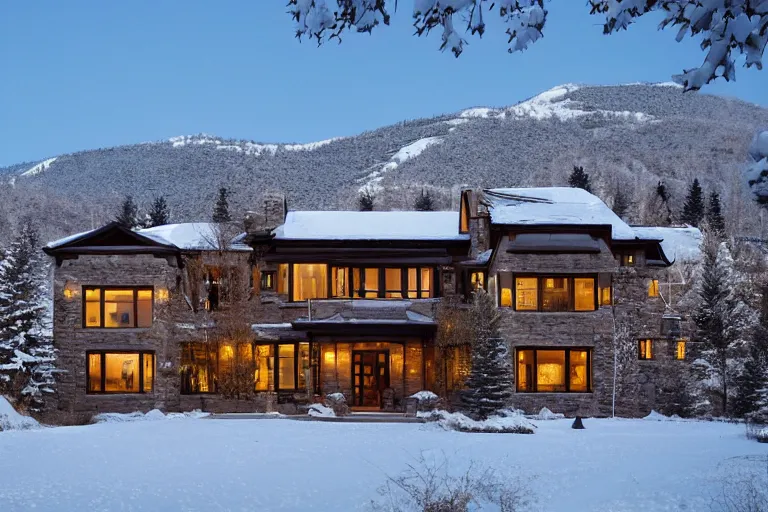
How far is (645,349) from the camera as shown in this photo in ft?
115

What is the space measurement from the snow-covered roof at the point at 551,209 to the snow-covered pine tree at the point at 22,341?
60.3 feet

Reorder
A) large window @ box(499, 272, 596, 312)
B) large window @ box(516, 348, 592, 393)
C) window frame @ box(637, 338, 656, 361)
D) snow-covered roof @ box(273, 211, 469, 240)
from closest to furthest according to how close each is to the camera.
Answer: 1. large window @ box(516, 348, 592, 393)
2. large window @ box(499, 272, 596, 312)
3. window frame @ box(637, 338, 656, 361)
4. snow-covered roof @ box(273, 211, 469, 240)

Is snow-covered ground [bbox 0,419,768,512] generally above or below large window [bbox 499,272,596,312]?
below

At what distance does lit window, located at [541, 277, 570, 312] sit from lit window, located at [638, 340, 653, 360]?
3.97m

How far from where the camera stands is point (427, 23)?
613cm

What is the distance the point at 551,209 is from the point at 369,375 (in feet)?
31.7

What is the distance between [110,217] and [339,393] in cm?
10832

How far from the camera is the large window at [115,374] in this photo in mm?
34625

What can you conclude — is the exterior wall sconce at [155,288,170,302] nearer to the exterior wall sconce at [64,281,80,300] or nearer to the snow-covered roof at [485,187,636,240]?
the exterior wall sconce at [64,281,80,300]

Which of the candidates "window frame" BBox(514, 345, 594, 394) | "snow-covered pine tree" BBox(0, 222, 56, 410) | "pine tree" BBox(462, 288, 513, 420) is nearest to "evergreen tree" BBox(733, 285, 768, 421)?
"window frame" BBox(514, 345, 594, 394)

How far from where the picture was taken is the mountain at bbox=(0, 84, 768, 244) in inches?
5443

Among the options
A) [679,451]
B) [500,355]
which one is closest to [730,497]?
[679,451]

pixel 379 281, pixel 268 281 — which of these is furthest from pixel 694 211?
pixel 268 281

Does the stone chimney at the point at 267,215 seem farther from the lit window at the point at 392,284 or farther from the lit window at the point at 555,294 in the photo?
the lit window at the point at 555,294
